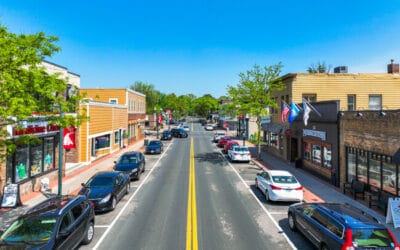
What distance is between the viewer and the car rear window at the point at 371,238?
24.7 ft

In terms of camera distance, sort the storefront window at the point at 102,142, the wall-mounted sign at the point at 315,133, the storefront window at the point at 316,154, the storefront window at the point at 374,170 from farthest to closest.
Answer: the storefront window at the point at 102,142
the storefront window at the point at 316,154
the wall-mounted sign at the point at 315,133
the storefront window at the point at 374,170

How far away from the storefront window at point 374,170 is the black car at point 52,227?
46.1 ft

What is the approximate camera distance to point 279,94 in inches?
1166

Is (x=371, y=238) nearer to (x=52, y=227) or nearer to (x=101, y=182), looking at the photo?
(x=52, y=227)

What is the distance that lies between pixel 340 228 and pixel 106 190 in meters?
10.0

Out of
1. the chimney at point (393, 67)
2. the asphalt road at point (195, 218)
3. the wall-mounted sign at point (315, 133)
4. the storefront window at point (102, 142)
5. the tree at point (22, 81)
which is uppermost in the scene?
the chimney at point (393, 67)

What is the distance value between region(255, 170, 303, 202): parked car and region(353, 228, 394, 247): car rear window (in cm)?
629

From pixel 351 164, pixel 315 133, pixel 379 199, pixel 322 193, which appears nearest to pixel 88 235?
pixel 322 193

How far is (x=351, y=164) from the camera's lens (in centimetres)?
1686

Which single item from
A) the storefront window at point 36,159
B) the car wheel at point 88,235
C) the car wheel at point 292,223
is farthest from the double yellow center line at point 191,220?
the storefront window at point 36,159

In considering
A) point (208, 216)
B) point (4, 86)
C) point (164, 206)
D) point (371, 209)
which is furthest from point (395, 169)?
point (4, 86)

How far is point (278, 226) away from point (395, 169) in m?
6.63

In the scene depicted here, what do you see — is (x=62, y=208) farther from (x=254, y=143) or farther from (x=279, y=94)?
(x=254, y=143)

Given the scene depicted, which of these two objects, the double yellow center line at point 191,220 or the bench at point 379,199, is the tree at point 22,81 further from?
the bench at point 379,199
